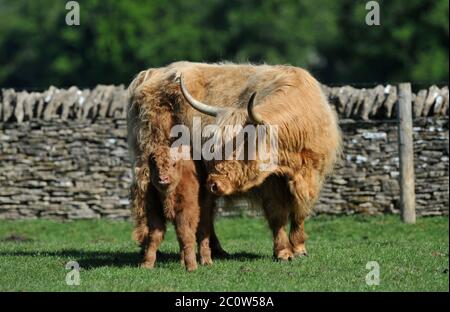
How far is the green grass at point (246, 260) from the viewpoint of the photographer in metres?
8.93

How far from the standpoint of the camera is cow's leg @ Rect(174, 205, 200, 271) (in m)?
10.0

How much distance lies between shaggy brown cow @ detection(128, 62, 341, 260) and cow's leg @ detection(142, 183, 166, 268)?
63 centimetres

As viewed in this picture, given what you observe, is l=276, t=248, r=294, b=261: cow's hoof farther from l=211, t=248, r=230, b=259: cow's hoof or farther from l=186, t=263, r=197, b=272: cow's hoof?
l=186, t=263, r=197, b=272: cow's hoof

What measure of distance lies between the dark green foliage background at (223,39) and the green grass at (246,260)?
33695 millimetres

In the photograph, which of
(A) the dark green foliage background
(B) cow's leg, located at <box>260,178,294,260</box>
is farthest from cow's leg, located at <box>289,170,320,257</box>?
(A) the dark green foliage background

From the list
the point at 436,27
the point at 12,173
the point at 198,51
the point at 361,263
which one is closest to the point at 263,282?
the point at 361,263

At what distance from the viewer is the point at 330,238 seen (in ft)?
48.4

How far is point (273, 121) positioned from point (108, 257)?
285 centimetres

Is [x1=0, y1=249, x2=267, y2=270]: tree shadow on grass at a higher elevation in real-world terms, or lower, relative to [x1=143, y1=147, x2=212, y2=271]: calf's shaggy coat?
lower

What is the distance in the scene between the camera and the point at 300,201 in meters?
10.6
